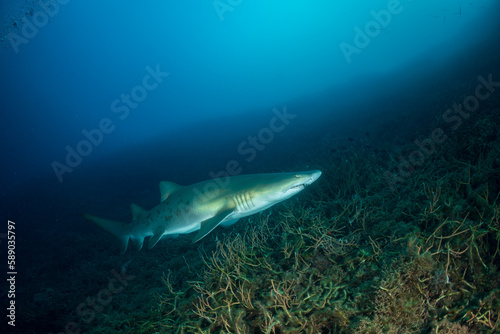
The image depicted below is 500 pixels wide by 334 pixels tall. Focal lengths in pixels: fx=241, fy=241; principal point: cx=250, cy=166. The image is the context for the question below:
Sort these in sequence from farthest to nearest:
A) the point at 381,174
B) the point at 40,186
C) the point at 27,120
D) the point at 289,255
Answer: the point at 27,120 < the point at 40,186 < the point at 381,174 < the point at 289,255

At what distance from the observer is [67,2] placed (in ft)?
313

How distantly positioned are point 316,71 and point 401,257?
12296 cm

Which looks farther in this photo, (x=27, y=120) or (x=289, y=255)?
(x=27, y=120)

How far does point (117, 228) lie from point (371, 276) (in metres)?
6.57

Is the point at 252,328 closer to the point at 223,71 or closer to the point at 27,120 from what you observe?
the point at 27,120

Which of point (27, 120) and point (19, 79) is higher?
point (19, 79)

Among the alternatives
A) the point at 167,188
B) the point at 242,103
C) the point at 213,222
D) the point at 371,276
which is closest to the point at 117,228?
the point at 167,188

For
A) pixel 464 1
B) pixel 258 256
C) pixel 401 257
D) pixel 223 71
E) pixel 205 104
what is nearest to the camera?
pixel 401 257

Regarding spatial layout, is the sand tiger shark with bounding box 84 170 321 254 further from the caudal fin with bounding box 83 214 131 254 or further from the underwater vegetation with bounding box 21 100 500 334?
the underwater vegetation with bounding box 21 100 500 334

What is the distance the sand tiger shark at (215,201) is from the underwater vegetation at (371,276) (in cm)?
74

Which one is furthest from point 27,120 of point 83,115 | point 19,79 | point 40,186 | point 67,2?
point 40,186

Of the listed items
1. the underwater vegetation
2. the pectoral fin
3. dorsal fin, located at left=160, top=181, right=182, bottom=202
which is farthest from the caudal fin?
the pectoral fin

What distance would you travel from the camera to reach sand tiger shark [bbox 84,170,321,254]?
4.56 metres

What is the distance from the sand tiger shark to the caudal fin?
493mm
